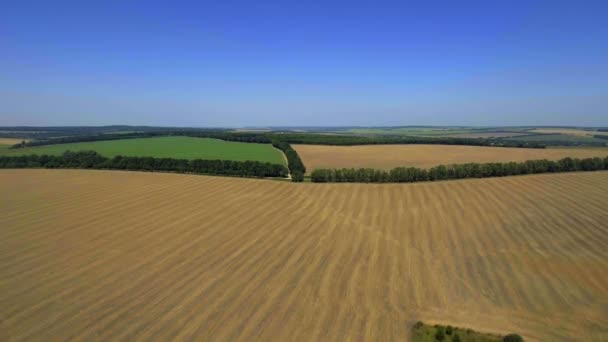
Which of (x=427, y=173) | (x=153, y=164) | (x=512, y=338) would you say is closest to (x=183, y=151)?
(x=153, y=164)

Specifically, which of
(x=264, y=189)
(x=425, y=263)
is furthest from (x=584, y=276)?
(x=264, y=189)

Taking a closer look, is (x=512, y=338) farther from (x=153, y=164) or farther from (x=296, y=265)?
(x=153, y=164)

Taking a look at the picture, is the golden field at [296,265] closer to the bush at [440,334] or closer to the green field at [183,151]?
the bush at [440,334]

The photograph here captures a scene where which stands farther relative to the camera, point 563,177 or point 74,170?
point 74,170

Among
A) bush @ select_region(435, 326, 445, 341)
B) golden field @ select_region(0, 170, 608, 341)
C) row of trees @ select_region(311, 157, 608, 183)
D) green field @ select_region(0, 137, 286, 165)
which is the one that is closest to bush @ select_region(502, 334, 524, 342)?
golden field @ select_region(0, 170, 608, 341)

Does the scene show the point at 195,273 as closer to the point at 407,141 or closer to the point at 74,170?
the point at 74,170

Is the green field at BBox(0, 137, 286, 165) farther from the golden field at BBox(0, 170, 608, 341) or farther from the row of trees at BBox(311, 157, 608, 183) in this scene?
the golden field at BBox(0, 170, 608, 341)
